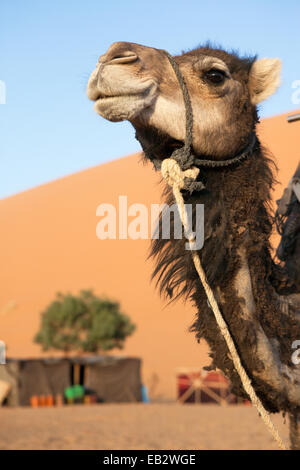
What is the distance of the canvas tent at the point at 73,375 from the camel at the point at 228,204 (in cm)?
2002

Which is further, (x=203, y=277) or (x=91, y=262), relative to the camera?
(x=91, y=262)

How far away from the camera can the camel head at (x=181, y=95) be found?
257 centimetres

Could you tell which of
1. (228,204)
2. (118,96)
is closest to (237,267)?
(228,204)

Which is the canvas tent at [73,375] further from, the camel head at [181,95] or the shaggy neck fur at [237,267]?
the camel head at [181,95]

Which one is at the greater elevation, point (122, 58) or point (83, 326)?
point (122, 58)

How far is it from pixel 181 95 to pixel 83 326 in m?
25.9

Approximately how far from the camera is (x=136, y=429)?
526 inches

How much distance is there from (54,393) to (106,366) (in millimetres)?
2244

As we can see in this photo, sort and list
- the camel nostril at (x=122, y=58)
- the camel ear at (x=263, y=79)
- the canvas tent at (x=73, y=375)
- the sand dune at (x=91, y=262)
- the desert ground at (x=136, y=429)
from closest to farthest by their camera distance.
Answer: the camel nostril at (x=122, y=58) < the camel ear at (x=263, y=79) < the desert ground at (x=136, y=429) < the canvas tent at (x=73, y=375) < the sand dune at (x=91, y=262)

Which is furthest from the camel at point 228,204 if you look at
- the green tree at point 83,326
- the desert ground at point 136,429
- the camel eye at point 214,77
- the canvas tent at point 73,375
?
the green tree at point 83,326

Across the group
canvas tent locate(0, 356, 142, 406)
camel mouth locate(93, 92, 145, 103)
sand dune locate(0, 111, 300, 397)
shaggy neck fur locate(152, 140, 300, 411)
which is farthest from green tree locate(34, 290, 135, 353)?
camel mouth locate(93, 92, 145, 103)

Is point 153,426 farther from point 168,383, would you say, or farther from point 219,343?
point 168,383

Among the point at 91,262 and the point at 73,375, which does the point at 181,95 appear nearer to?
the point at 73,375

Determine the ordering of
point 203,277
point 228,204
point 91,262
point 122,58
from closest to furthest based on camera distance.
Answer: point 122,58 → point 203,277 → point 228,204 → point 91,262
